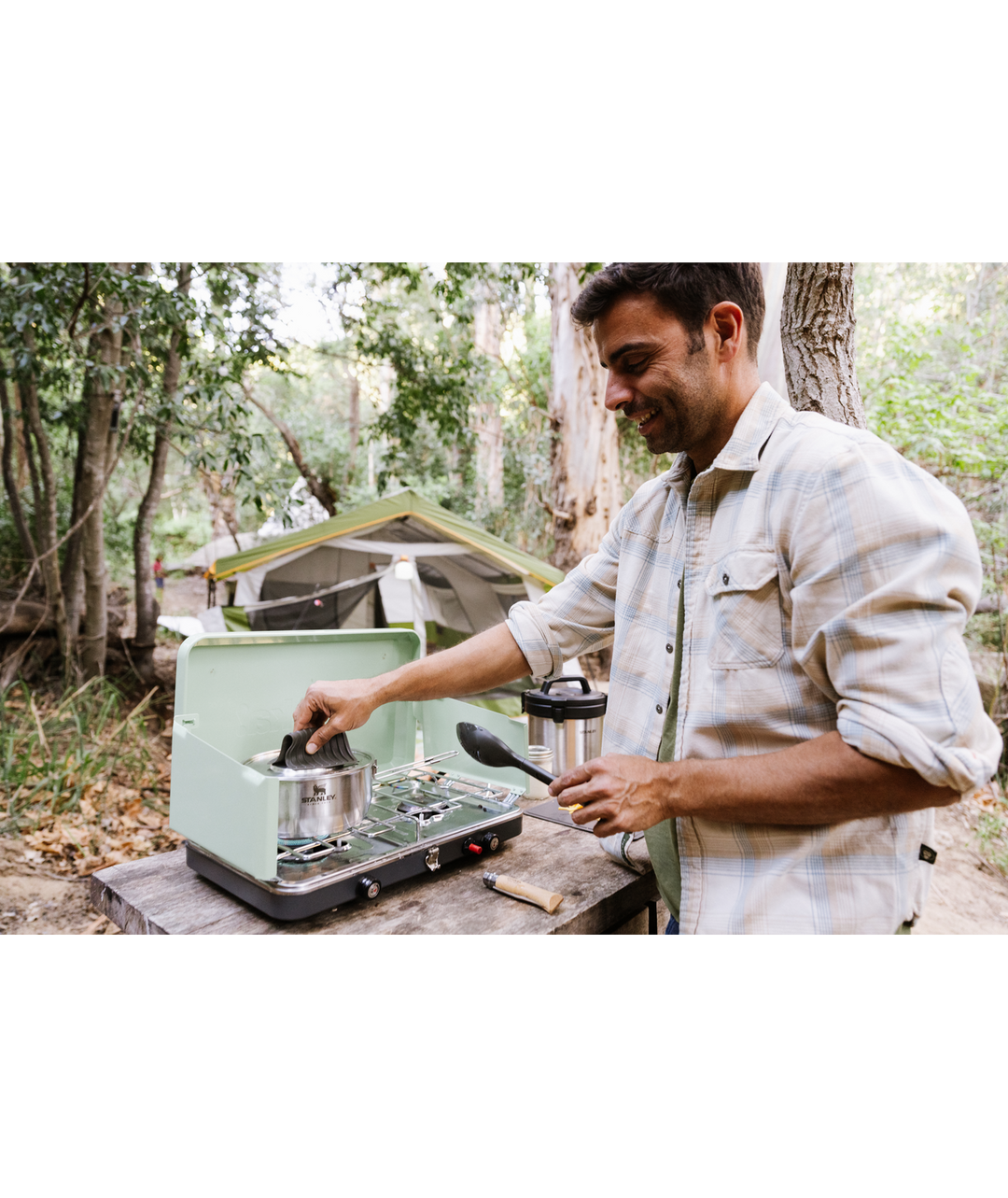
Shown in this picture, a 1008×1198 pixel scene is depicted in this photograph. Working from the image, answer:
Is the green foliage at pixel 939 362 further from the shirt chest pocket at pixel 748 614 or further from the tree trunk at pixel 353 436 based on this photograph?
the tree trunk at pixel 353 436

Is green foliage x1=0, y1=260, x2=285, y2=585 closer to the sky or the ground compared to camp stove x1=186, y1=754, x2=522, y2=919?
closer to the sky

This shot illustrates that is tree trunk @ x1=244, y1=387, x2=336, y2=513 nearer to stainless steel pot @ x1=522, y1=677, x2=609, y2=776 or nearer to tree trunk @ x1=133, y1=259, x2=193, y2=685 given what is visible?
tree trunk @ x1=133, y1=259, x2=193, y2=685

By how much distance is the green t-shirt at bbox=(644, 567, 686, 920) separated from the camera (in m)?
1.28

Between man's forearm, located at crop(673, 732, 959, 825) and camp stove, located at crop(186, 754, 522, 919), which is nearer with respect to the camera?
man's forearm, located at crop(673, 732, 959, 825)

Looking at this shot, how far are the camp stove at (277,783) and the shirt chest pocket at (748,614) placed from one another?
1.92 ft

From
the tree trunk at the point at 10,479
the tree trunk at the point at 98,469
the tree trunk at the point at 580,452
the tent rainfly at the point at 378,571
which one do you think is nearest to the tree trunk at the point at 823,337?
the tent rainfly at the point at 378,571

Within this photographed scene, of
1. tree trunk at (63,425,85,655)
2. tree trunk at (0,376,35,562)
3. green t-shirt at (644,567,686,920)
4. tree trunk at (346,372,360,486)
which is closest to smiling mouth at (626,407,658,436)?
green t-shirt at (644,567,686,920)

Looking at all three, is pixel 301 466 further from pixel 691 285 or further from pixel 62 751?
pixel 691 285

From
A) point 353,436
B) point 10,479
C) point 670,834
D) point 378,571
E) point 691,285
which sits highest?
point 353,436

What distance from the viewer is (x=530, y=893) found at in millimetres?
1315

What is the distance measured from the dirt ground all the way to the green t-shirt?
246 cm

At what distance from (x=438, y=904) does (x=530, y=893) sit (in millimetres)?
169

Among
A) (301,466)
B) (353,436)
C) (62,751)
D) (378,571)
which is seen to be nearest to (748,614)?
(62,751)
